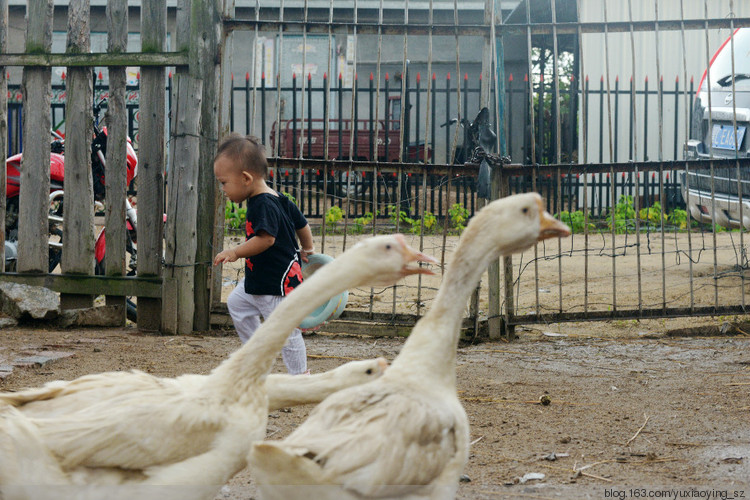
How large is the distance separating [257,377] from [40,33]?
474 cm

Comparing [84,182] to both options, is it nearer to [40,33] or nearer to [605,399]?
[40,33]

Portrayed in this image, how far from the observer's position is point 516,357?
19.6 ft

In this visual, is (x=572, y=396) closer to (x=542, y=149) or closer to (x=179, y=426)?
(x=179, y=426)

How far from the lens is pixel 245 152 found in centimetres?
484

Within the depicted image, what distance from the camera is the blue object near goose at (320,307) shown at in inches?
190

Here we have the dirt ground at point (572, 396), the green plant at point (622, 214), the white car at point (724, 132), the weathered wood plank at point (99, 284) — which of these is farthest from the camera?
the green plant at point (622, 214)

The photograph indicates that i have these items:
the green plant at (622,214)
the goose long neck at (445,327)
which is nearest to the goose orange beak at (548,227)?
the goose long neck at (445,327)

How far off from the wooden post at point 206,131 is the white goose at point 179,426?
3.83m

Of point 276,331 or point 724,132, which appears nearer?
point 276,331

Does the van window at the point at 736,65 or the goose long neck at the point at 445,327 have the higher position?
the van window at the point at 736,65

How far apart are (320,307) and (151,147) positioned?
2255mm

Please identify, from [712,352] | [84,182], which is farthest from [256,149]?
[712,352]

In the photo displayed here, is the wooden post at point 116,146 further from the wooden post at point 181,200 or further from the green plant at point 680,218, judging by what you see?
the green plant at point 680,218

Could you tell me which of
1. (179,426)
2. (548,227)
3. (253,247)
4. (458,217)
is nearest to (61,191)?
(253,247)
